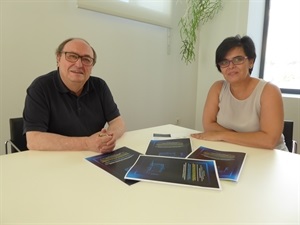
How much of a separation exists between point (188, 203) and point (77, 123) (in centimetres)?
94

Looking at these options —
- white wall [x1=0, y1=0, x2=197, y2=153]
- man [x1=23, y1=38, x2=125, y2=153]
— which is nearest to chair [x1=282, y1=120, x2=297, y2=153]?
man [x1=23, y1=38, x2=125, y2=153]

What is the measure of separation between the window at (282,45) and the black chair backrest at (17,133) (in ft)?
9.95

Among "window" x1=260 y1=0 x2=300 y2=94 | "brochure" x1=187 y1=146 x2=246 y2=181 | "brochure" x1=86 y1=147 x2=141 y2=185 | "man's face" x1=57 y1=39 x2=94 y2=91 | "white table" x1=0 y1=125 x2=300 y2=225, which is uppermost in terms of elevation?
"window" x1=260 y1=0 x2=300 y2=94

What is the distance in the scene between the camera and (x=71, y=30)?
83.9 inches

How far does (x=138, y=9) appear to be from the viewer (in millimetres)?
2537

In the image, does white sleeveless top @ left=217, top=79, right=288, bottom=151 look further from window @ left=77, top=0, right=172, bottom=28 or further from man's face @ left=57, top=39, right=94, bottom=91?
window @ left=77, top=0, right=172, bottom=28

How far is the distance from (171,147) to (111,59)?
1.53 metres

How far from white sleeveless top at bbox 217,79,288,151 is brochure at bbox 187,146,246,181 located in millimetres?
390

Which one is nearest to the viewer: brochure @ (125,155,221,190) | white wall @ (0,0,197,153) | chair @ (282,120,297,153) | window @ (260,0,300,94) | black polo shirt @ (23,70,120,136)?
brochure @ (125,155,221,190)

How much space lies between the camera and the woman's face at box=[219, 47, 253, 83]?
1.54 meters

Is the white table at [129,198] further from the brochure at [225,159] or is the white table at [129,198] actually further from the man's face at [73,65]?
the man's face at [73,65]

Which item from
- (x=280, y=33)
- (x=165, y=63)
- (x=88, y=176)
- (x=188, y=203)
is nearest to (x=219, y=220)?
(x=188, y=203)

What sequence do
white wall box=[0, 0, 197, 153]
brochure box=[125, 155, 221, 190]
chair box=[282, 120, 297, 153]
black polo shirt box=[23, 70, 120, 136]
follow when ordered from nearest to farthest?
1. brochure box=[125, 155, 221, 190]
2. black polo shirt box=[23, 70, 120, 136]
3. chair box=[282, 120, 297, 153]
4. white wall box=[0, 0, 197, 153]

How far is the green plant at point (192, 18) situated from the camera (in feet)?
10.1
